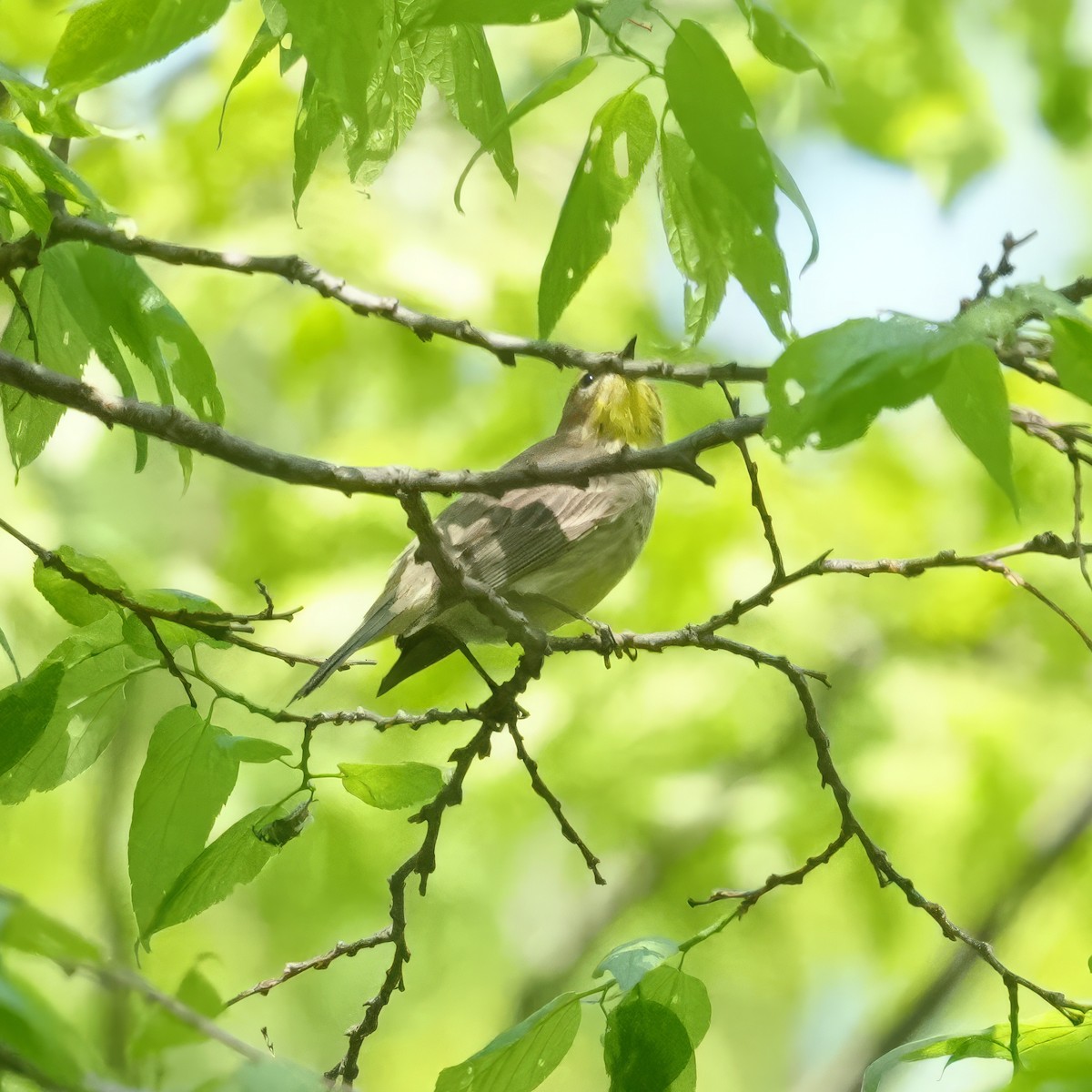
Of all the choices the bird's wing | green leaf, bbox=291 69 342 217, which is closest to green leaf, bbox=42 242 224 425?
green leaf, bbox=291 69 342 217

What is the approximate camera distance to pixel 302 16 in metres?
1.44

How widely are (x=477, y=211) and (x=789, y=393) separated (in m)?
4.72

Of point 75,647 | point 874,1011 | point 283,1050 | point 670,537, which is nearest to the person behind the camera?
point 75,647

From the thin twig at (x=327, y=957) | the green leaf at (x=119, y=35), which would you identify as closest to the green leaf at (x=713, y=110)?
the green leaf at (x=119, y=35)

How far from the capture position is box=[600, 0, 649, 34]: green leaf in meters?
1.49

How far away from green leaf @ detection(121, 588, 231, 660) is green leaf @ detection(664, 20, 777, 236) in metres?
1.18

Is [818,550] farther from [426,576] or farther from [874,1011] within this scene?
[874,1011]

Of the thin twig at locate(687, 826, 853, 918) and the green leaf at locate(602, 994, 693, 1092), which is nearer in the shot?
the green leaf at locate(602, 994, 693, 1092)

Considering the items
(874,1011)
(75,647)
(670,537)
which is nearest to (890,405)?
(75,647)

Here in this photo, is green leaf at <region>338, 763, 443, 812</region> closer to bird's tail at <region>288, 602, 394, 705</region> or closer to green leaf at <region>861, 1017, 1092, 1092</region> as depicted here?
green leaf at <region>861, 1017, 1092, 1092</region>

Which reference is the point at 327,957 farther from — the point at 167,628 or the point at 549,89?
the point at 549,89

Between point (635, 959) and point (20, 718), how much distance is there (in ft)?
3.34

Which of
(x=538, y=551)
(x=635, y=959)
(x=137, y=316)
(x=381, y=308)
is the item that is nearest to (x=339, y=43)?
(x=137, y=316)

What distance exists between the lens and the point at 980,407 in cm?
138
